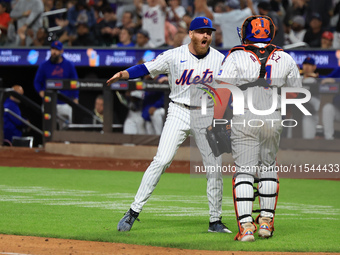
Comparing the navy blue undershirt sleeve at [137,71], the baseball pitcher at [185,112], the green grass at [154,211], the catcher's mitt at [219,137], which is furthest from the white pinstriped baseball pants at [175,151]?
the navy blue undershirt sleeve at [137,71]

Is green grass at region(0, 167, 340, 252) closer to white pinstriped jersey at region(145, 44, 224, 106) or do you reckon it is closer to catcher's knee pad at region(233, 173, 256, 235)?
catcher's knee pad at region(233, 173, 256, 235)

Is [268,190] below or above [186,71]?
below

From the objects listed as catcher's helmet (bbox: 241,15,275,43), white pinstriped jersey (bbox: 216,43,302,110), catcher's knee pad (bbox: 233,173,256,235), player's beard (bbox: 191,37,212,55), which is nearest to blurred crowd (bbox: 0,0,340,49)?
player's beard (bbox: 191,37,212,55)

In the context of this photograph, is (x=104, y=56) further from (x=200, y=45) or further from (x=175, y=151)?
(x=175, y=151)

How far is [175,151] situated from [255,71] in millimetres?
1169

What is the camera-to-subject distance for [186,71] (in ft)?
23.0

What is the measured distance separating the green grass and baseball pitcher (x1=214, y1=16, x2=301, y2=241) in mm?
412

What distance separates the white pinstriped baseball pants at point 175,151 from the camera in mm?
6785

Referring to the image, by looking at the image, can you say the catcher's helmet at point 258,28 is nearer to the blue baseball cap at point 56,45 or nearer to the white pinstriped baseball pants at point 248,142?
the white pinstriped baseball pants at point 248,142

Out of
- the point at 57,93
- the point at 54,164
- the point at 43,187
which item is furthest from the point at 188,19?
the point at 43,187

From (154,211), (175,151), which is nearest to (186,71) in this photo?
(175,151)

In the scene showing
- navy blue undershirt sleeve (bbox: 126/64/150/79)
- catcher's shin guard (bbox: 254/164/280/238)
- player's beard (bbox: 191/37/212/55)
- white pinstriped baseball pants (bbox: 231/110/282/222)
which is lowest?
catcher's shin guard (bbox: 254/164/280/238)

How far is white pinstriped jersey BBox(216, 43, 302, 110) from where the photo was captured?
6238mm

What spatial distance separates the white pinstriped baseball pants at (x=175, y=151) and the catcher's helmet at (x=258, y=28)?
94 centimetres
